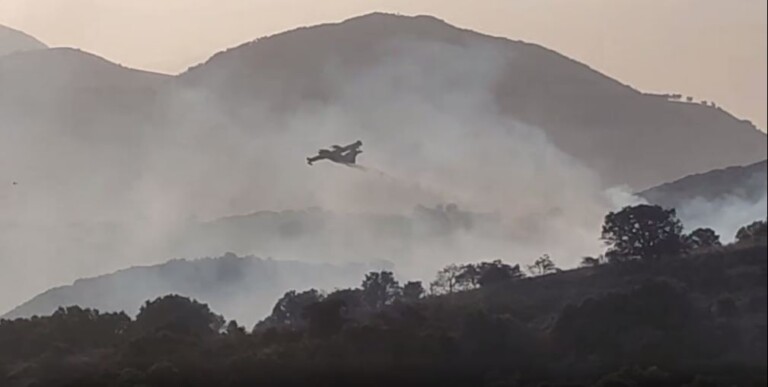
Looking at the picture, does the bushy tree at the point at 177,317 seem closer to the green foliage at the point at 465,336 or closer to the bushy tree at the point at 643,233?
the green foliage at the point at 465,336

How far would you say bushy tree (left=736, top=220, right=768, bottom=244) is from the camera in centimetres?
319

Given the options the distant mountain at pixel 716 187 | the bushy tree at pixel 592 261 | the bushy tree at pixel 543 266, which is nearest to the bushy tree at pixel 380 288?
the bushy tree at pixel 543 266

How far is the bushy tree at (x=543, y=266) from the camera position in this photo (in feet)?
11.5

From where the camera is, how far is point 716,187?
10.9ft

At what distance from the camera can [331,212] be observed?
3.83 m

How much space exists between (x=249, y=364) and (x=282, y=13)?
3.89 ft

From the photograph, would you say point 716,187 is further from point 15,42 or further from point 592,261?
point 15,42

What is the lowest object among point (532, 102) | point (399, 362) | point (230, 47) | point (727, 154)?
point (399, 362)

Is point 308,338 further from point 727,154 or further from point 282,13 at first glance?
point 727,154

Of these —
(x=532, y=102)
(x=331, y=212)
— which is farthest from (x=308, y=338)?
(x=532, y=102)

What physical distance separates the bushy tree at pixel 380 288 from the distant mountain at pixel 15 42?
5.27ft

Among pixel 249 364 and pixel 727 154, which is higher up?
pixel 727 154

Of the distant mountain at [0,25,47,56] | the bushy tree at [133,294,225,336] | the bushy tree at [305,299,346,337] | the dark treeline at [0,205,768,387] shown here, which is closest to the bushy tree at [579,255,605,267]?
the dark treeline at [0,205,768,387]

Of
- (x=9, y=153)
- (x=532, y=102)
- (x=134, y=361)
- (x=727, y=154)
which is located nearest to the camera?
(x=727, y=154)
